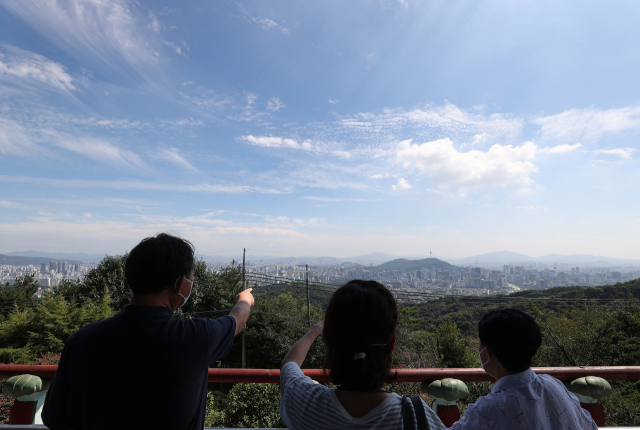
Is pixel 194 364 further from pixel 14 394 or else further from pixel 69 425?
pixel 14 394

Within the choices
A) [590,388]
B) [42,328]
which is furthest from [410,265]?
[590,388]

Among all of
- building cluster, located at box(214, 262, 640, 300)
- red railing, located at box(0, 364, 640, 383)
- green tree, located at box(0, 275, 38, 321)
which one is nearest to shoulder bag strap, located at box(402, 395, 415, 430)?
red railing, located at box(0, 364, 640, 383)

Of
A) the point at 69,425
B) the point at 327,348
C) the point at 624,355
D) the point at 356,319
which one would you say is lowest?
the point at 624,355

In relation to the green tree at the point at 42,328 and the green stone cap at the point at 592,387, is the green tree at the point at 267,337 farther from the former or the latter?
the green stone cap at the point at 592,387

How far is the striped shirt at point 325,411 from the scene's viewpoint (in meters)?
0.76

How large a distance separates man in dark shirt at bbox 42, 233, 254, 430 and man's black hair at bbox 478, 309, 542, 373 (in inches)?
40.0

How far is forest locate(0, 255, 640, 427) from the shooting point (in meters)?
6.05

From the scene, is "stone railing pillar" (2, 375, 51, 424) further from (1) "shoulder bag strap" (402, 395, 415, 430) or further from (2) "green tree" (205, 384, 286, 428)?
(2) "green tree" (205, 384, 286, 428)

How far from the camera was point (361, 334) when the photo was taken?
0.79 metres

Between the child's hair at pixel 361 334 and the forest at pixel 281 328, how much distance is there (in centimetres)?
A: 378

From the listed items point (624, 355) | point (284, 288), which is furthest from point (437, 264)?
point (624, 355)

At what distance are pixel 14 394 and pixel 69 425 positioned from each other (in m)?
1.15

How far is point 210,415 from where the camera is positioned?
429 centimetres

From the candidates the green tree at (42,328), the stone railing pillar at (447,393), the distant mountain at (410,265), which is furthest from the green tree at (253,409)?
the distant mountain at (410,265)
